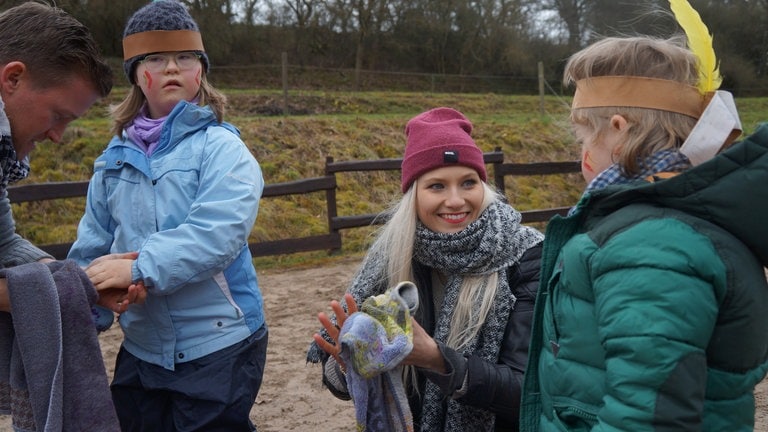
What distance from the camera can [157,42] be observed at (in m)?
2.30

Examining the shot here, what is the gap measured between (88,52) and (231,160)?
49 centimetres

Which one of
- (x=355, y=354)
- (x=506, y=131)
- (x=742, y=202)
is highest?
(x=742, y=202)

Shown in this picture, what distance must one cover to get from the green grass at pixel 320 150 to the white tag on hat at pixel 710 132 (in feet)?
15.4

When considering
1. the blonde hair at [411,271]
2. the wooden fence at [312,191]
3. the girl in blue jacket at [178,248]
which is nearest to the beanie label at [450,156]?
the blonde hair at [411,271]

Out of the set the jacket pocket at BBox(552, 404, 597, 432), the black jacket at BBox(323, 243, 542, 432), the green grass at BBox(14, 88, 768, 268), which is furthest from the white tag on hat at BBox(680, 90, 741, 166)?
the green grass at BBox(14, 88, 768, 268)

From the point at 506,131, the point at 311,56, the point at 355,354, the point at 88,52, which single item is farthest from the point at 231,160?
the point at 311,56

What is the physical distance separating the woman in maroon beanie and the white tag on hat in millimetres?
667

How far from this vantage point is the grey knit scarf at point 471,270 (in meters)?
1.92

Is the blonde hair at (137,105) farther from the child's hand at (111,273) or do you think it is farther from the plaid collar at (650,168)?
the plaid collar at (650,168)

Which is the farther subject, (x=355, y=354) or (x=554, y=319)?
(x=355, y=354)

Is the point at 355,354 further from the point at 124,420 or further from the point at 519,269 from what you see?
the point at 124,420

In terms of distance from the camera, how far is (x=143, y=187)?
2.15 m

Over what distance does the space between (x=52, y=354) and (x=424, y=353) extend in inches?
36.4

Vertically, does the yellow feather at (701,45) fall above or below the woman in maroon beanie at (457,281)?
above
